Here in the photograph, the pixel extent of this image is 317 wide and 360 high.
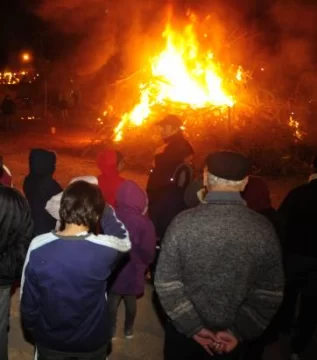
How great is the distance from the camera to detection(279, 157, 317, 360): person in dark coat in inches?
160

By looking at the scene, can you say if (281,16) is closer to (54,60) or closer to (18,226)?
(18,226)

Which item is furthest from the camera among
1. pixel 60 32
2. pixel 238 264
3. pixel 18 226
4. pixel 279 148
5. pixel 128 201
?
pixel 60 32

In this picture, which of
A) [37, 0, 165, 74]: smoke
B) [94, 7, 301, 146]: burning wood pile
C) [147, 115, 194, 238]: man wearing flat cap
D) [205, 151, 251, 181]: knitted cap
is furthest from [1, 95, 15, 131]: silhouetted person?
[205, 151, 251, 181]: knitted cap

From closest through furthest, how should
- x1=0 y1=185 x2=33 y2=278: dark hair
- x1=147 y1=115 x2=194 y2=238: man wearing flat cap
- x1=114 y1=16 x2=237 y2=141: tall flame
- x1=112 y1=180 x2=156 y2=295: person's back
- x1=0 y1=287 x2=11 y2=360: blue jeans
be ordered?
x1=0 y1=185 x2=33 y2=278: dark hair < x1=0 y1=287 x2=11 y2=360: blue jeans < x1=112 y1=180 x2=156 y2=295: person's back < x1=147 y1=115 x2=194 y2=238: man wearing flat cap < x1=114 y1=16 x2=237 y2=141: tall flame

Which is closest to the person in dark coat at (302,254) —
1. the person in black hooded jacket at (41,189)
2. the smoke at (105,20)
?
the person in black hooded jacket at (41,189)

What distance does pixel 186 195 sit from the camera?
4125 millimetres

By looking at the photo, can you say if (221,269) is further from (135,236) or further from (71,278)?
(135,236)

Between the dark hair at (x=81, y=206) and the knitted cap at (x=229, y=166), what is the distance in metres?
0.74

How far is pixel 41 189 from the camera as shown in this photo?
14.6ft

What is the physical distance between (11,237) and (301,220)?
2.50 meters

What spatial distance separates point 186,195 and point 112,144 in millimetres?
10001

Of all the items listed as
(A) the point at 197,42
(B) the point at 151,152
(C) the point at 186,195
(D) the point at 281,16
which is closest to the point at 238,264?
(C) the point at 186,195

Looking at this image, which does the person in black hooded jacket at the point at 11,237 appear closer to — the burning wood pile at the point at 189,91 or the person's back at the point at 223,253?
the person's back at the point at 223,253

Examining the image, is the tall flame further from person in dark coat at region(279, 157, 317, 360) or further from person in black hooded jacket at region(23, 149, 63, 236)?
person in dark coat at region(279, 157, 317, 360)
